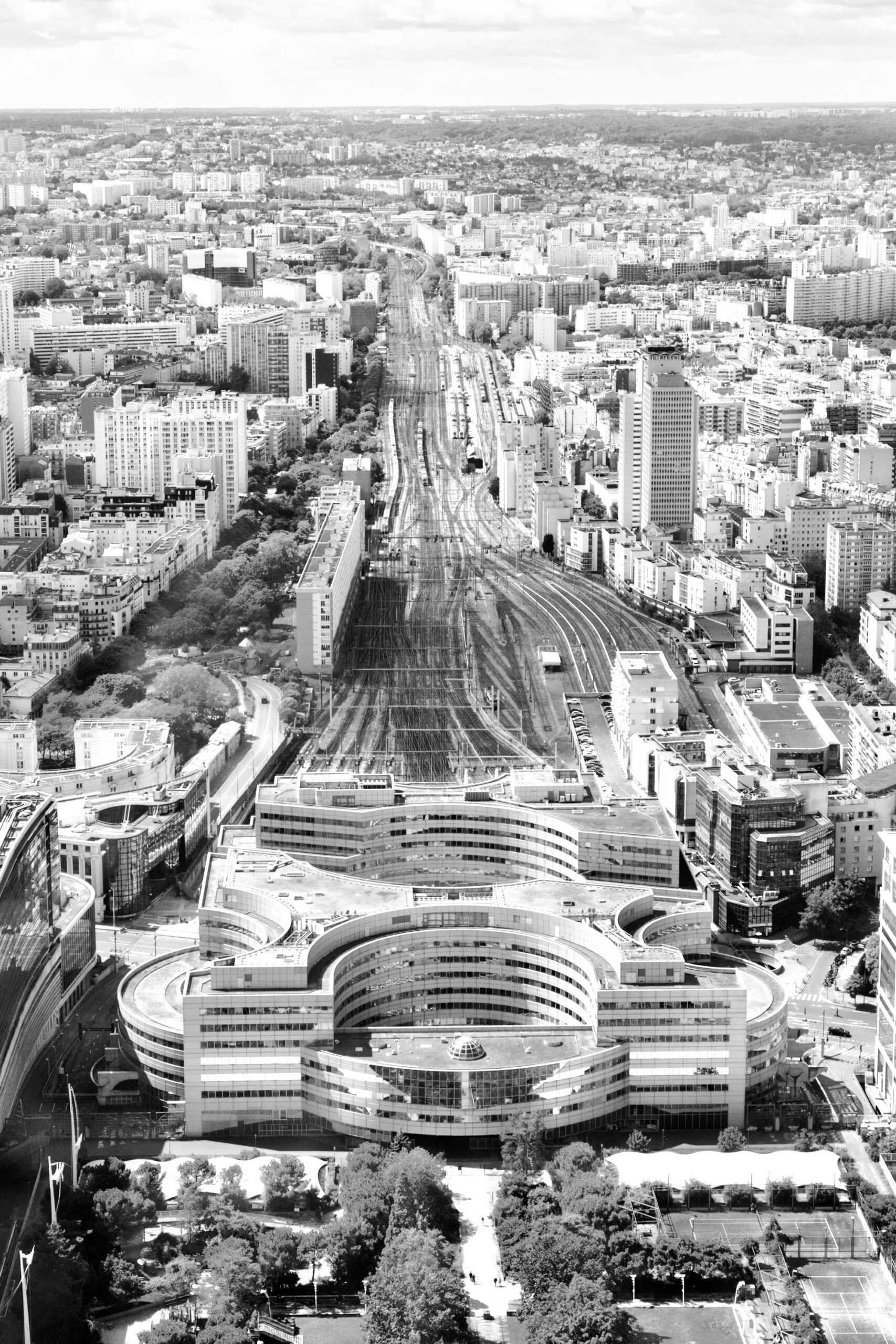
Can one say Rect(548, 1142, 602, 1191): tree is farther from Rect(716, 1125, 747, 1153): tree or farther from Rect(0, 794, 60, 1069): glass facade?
Rect(0, 794, 60, 1069): glass facade

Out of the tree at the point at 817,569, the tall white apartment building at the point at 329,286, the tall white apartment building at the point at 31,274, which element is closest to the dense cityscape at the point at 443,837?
the tree at the point at 817,569

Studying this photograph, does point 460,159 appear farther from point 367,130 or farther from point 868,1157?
point 868,1157

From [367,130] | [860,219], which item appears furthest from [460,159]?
[860,219]

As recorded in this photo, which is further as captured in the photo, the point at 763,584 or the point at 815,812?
the point at 763,584

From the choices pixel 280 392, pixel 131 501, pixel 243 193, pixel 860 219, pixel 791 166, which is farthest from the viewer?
pixel 791 166

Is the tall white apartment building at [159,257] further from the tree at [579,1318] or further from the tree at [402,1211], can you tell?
the tree at [579,1318]

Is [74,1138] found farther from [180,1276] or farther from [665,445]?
[665,445]
